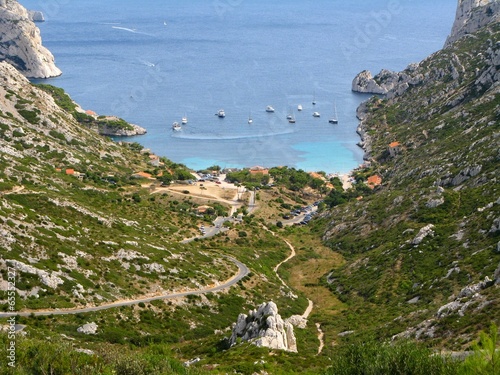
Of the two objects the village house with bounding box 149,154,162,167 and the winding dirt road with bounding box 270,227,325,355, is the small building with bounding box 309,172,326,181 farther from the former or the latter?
the winding dirt road with bounding box 270,227,325,355

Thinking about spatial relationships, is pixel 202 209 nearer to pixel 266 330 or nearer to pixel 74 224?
pixel 74 224

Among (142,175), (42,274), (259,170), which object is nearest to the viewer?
(42,274)

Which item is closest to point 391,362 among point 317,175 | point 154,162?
point 154,162

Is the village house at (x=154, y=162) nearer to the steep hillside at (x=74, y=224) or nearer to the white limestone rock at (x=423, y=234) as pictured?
the steep hillside at (x=74, y=224)

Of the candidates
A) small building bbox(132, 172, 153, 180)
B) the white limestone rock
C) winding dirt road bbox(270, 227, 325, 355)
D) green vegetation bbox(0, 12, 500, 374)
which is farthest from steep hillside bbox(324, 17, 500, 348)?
small building bbox(132, 172, 153, 180)

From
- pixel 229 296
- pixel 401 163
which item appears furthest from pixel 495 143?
pixel 229 296
